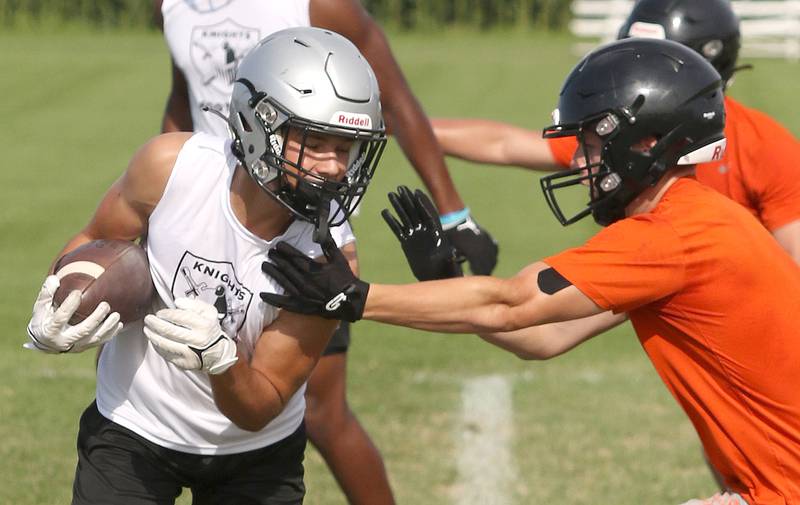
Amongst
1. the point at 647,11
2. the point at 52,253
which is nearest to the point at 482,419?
the point at 647,11

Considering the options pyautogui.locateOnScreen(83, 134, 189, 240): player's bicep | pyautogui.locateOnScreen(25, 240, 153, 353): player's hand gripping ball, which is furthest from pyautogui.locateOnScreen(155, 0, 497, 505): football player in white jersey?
pyautogui.locateOnScreen(25, 240, 153, 353): player's hand gripping ball

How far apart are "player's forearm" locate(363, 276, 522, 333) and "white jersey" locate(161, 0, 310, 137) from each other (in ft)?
5.41

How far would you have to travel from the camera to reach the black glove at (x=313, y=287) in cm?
→ 377

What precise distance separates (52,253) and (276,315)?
701 centimetres

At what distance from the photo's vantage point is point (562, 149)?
5742 millimetres

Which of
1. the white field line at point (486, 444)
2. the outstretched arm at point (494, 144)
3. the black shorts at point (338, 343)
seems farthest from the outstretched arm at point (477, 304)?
the white field line at point (486, 444)

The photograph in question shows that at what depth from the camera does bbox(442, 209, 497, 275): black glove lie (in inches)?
206

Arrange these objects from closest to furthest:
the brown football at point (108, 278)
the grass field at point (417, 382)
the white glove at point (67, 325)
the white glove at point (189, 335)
Result: 1. the white glove at point (189, 335)
2. the white glove at point (67, 325)
3. the brown football at point (108, 278)
4. the grass field at point (417, 382)

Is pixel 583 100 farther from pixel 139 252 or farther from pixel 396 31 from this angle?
pixel 396 31

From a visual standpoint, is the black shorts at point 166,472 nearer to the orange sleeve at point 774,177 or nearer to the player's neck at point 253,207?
the player's neck at point 253,207

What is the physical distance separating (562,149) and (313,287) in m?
2.25

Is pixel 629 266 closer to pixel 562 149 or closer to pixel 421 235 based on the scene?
pixel 421 235

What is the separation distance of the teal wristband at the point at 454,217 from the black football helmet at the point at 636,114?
137 centimetres

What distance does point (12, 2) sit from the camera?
1123 inches
